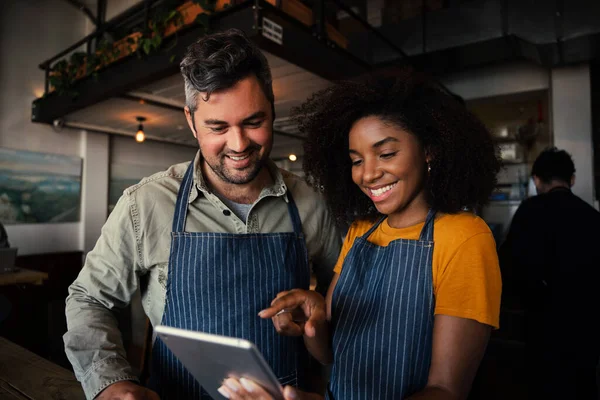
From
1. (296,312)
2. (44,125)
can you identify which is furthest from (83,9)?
(296,312)

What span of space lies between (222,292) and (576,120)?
5.47 m

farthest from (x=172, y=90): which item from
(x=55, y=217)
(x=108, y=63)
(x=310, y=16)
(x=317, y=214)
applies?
(x=317, y=214)

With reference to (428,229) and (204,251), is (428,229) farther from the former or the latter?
(204,251)

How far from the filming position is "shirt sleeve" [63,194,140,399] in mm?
1146

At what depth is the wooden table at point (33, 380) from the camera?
1.25 metres

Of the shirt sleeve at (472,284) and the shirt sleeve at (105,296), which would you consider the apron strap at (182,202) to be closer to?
the shirt sleeve at (105,296)

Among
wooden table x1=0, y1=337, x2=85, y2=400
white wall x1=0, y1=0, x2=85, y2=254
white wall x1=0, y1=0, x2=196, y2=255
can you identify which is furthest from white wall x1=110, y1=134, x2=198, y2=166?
wooden table x1=0, y1=337, x2=85, y2=400

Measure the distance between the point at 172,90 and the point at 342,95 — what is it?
3679 mm

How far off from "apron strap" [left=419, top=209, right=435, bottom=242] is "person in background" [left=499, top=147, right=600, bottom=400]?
191 centimetres

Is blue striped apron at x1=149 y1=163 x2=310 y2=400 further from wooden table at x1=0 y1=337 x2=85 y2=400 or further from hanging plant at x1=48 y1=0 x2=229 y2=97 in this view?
hanging plant at x1=48 y1=0 x2=229 y2=97

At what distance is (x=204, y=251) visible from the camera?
4.01ft

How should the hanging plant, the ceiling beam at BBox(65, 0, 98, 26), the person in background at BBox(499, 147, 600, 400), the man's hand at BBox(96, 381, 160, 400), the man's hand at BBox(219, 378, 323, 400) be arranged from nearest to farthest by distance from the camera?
the man's hand at BBox(219, 378, 323, 400) → the man's hand at BBox(96, 381, 160, 400) → the person in background at BBox(499, 147, 600, 400) → the hanging plant → the ceiling beam at BBox(65, 0, 98, 26)

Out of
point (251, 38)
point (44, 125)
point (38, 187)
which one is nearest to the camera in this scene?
point (251, 38)

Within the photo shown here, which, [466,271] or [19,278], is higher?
[466,271]
